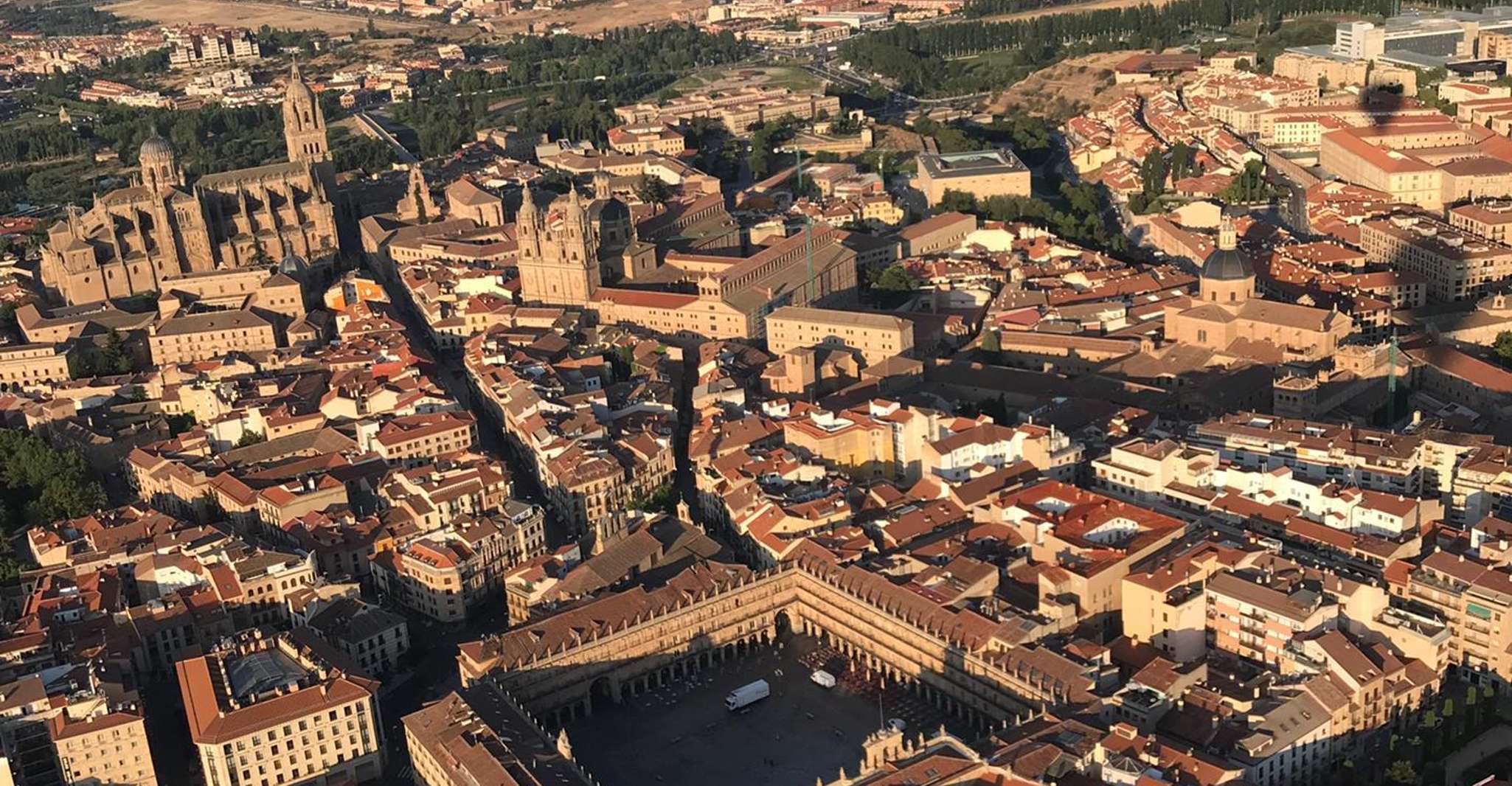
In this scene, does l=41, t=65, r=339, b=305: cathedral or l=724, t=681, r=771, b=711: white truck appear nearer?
l=724, t=681, r=771, b=711: white truck

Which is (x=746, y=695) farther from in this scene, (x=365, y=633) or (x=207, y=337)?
(x=207, y=337)

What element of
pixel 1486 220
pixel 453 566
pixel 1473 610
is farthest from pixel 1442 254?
pixel 453 566

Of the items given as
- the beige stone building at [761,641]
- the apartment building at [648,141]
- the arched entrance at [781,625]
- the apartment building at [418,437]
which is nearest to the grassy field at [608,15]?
the apartment building at [648,141]

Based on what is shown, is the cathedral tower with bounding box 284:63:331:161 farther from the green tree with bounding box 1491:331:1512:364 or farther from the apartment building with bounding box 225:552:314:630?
the green tree with bounding box 1491:331:1512:364

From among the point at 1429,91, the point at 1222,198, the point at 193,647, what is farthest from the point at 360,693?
the point at 1429,91

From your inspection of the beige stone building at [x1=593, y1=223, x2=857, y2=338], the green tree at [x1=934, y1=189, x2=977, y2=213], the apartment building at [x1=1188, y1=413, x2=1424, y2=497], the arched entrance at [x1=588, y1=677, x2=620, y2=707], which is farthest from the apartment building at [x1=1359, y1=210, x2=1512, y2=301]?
the arched entrance at [x1=588, y1=677, x2=620, y2=707]
